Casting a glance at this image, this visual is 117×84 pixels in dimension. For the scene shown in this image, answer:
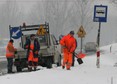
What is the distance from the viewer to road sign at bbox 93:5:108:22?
1820cm

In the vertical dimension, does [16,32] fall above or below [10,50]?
above

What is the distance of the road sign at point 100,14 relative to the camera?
59.7ft

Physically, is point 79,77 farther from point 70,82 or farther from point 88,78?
point 70,82

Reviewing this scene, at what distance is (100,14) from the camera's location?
18.3m

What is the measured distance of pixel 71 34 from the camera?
57.2ft

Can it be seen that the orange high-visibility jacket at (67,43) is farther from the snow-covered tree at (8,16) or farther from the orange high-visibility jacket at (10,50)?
the snow-covered tree at (8,16)

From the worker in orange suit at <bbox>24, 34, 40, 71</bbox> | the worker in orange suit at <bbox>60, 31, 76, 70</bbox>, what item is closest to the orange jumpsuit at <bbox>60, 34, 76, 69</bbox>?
the worker in orange suit at <bbox>60, 31, 76, 70</bbox>

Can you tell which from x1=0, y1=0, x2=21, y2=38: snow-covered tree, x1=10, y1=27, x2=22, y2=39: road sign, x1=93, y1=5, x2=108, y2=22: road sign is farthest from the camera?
x1=0, y1=0, x2=21, y2=38: snow-covered tree

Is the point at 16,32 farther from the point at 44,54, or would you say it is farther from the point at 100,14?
the point at 100,14

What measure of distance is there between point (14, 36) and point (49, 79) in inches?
453

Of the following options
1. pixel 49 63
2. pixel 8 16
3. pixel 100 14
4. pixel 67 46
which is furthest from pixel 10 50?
pixel 8 16

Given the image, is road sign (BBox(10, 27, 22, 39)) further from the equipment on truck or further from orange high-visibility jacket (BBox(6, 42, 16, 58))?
orange high-visibility jacket (BBox(6, 42, 16, 58))

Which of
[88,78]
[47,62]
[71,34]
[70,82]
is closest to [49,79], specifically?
[70,82]

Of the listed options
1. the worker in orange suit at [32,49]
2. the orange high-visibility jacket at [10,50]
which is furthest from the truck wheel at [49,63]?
the worker in orange suit at [32,49]
